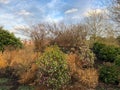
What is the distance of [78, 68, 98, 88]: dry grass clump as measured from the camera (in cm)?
1391

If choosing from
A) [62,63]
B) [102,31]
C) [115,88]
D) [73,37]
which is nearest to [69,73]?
[62,63]

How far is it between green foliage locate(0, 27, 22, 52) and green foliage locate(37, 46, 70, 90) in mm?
9826

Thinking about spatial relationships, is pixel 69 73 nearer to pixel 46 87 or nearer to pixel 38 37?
pixel 46 87

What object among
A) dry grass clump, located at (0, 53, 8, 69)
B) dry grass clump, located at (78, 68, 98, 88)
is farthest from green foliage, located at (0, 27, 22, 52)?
dry grass clump, located at (78, 68, 98, 88)

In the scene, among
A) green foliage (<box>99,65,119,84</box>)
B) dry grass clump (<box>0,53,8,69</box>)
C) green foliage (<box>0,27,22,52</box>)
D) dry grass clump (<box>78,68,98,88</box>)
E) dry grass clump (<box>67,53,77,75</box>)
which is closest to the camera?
dry grass clump (<box>78,68,98,88</box>)

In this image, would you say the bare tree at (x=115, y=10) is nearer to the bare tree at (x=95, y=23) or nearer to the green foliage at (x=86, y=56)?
the green foliage at (x=86, y=56)

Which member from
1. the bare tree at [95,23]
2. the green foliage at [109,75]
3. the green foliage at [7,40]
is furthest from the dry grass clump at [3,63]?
the bare tree at [95,23]

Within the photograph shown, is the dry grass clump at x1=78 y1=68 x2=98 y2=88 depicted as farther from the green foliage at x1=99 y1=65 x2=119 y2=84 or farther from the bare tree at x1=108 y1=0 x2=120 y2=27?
the bare tree at x1=108 y1=0 x2=120 y2=27

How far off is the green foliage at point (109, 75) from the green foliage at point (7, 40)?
32.2 feet

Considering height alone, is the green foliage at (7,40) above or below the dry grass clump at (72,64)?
above

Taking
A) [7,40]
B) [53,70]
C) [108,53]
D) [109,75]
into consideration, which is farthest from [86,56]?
[7,40]

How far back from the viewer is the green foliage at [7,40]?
22.8 meters

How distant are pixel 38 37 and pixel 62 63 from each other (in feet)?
42.4

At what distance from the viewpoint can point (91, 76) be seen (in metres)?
14.0
